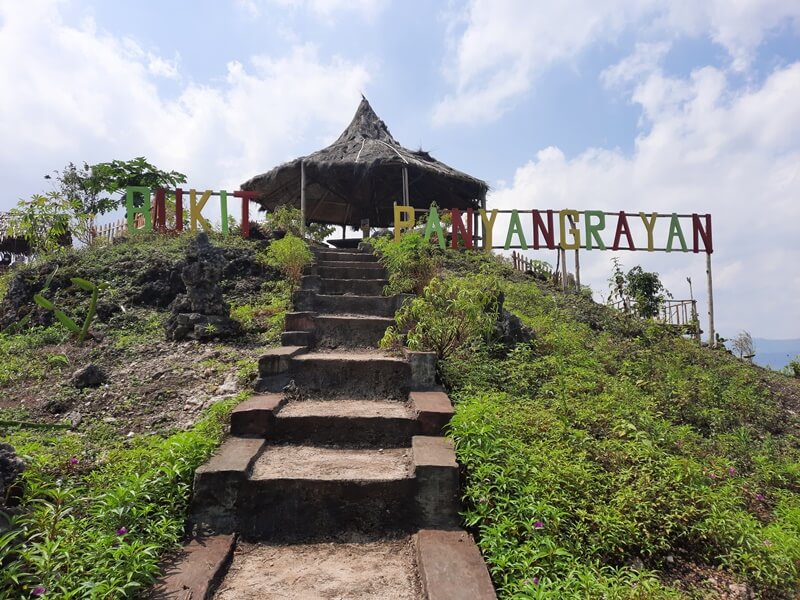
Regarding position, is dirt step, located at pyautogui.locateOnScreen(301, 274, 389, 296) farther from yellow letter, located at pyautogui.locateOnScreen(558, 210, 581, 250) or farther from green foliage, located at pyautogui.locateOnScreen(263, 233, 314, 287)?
yellow letter, located at pyautogui.locateOnScreen(558, 210, 581, 250)

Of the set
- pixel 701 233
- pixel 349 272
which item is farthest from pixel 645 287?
pixel 349 272

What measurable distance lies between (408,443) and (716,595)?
186cm

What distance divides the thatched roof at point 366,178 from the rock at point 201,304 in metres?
7.71

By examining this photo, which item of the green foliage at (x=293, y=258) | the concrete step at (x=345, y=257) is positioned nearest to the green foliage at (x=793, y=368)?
the concrete step at (x=345, y=257)

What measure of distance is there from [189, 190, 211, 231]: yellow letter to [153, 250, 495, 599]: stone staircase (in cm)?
788

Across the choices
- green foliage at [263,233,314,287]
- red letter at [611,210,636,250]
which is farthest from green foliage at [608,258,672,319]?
green foliage at [263,233,314,287]

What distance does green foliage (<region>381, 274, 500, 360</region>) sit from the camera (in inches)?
173

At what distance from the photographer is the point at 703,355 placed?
7.11 meters

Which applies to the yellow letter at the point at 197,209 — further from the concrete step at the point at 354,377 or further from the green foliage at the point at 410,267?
the concrete step at the point at 354,377

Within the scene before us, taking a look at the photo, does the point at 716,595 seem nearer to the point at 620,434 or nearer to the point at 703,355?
the point at 620,434

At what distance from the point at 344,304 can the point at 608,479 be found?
12.1 ft

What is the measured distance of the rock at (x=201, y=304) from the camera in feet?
18.4

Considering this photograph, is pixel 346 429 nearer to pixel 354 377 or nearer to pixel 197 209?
pixel 354 377

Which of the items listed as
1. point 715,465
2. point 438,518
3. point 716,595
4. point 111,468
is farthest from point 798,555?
point 111,468
